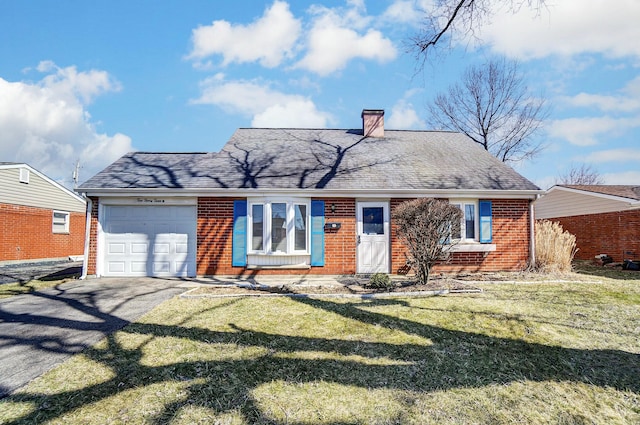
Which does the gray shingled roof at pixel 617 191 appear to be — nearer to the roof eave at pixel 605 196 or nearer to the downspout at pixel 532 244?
the roof eave at pixel 605 196

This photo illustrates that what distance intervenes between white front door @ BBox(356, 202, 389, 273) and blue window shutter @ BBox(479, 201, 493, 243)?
9.49 feet

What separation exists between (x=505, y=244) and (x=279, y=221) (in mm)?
6897

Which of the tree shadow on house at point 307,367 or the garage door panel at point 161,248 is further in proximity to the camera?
the garage door panel at point 161,248

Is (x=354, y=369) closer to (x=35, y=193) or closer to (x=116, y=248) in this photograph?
(x=116, y=248)

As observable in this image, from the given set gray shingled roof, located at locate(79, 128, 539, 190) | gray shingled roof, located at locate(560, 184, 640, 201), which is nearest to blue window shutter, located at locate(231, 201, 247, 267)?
gray shingled roof, located at locate(79, 128, 539, 190)

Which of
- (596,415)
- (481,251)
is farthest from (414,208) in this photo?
(596,415)

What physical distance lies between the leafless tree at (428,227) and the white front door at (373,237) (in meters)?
2.36

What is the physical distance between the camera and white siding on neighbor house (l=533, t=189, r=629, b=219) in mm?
13688

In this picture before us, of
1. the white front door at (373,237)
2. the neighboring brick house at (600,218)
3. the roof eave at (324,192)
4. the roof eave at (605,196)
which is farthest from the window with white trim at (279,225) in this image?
the neighboring brick house at (600,218)

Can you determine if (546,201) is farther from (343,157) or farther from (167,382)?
(167,382)

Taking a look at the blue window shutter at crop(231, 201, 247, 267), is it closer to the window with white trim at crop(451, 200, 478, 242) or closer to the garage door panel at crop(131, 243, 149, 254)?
the garage door panel at crop(131, 243, 149, 254)

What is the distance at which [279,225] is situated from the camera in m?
9.86

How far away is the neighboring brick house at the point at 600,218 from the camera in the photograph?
12.3 meters

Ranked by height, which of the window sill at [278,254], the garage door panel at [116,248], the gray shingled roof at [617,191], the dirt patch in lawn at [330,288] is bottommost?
the dirt patch in lawn at [330,288]
